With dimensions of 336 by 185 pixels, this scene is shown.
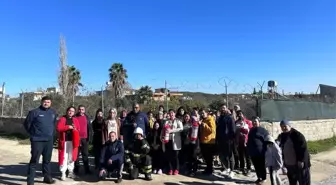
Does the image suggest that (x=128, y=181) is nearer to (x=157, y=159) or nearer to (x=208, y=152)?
(x=157, y=159)

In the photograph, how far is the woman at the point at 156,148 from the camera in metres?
8.97

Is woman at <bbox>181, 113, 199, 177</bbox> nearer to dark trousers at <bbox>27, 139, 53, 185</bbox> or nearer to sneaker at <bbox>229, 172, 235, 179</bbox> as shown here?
sneaker at <bbox>229, 172, 235, 179</bbox>

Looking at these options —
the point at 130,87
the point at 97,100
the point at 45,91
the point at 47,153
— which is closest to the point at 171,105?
the point at 130,87

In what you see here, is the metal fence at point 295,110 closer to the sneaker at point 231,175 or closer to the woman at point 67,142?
the sneaker at point 231,175

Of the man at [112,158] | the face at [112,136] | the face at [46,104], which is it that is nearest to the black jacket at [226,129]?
the man at [112,158]

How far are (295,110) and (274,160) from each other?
9.54m

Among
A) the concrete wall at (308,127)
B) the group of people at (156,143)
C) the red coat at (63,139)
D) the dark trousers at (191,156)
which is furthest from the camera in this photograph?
the concrete wall at (308,127)

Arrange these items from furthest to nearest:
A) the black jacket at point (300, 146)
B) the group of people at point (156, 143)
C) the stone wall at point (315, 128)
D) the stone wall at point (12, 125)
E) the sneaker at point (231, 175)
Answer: the stone wall at point (12, 125), the stone wall at point (315, 128), the sneaker at point (231, 175), the group of people at point (156, 143), the black jacket at point (300, 146)

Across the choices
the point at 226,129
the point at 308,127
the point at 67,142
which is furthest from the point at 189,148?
the point at 308,127

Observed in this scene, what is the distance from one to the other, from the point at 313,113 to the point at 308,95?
3042 millimetres

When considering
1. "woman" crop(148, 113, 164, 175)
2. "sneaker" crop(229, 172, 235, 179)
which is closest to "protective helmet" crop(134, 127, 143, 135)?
"woman" crop(148, 113, 164, 175)

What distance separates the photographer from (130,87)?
55.8 ft

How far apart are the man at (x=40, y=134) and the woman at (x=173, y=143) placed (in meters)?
2.78

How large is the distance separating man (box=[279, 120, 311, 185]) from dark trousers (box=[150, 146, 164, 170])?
3.24 meters
